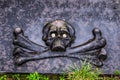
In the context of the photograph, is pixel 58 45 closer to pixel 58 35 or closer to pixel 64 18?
pixel 58 35

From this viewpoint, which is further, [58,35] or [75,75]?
[58,35]

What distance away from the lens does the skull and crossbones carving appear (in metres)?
6.63

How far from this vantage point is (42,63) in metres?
6.62

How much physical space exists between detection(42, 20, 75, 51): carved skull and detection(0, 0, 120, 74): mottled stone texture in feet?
0.29

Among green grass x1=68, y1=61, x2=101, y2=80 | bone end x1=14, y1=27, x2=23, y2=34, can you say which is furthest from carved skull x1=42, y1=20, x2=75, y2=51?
green grass x1=68, y1=61, x2=101, y2=80

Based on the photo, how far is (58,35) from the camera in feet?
21.8

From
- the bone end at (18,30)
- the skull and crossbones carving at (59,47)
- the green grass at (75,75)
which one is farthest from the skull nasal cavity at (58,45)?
the bone end at (18,30)

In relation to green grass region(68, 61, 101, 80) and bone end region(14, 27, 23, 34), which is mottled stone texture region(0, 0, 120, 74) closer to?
bone end region(14, 27, 23, 34)

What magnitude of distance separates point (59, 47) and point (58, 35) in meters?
0.15

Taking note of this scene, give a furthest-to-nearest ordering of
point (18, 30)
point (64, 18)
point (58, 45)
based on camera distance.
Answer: point (64, 18), point (18, 30), point (58, 45)

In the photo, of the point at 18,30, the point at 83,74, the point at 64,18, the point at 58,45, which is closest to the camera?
the point at 83,74

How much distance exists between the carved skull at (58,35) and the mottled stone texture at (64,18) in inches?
3.5

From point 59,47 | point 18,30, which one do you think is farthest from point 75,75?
point 18,30

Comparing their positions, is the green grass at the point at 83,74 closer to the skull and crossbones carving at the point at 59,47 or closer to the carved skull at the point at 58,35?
the skull and crossbones carving at the point at 59,47
